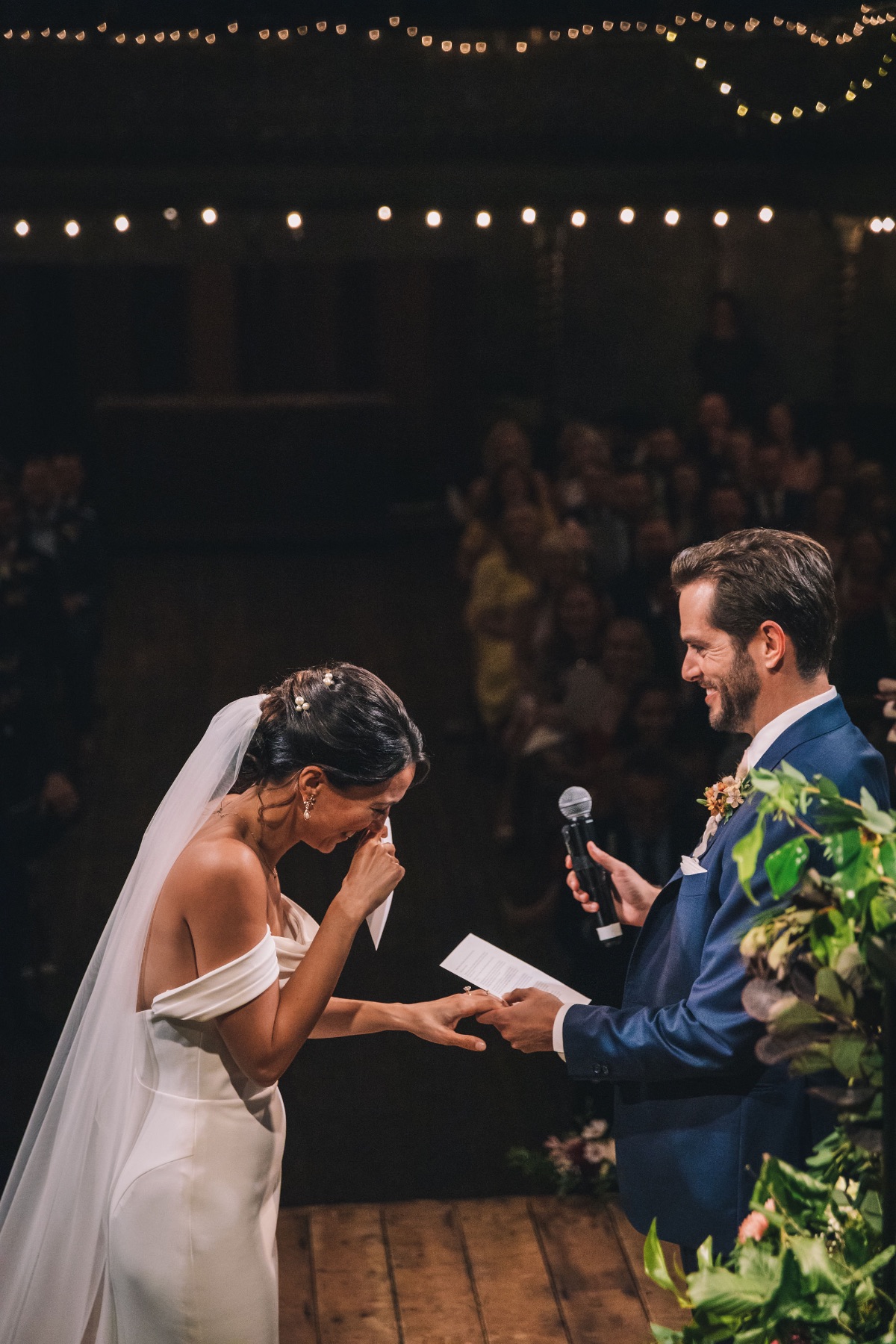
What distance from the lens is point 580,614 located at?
5367 millimetres

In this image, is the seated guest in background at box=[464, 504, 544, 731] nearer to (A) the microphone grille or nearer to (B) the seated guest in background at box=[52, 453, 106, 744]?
(B) the seated guest in background at box=[52, 453, 106, 744]

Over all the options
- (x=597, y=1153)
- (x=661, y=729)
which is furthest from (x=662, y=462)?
(x=597, y=1153)

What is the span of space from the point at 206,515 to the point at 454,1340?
5122 mm

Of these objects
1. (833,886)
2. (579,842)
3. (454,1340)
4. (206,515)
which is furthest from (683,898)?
(206,515)

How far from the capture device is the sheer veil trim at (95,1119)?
7.66 ft

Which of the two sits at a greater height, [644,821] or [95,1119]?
[95,1119]

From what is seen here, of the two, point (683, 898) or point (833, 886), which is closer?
point (833, 886)

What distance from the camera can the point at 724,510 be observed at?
20.5 ft

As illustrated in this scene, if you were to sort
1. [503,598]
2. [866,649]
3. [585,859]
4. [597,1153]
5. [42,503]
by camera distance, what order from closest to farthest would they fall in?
[585,859]
[597,1153]
[866,649]
[503,598]
[42,503]

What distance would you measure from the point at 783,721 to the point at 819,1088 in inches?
32.5

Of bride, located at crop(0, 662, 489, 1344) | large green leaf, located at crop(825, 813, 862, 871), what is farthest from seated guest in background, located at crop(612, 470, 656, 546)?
large green leaf, located at crop(825, 813, 862, 871)

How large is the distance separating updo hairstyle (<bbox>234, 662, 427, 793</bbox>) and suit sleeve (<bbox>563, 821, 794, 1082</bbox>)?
0.54 metres

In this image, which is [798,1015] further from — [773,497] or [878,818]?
[773,497]

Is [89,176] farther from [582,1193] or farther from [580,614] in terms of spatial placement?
[582,1193]
